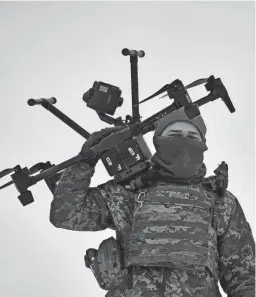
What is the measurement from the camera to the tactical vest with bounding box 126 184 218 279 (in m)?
4.91

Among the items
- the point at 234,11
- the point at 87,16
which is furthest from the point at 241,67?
the point at 87,16

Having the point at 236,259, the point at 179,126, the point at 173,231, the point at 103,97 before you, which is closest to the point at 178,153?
the point at 179,126

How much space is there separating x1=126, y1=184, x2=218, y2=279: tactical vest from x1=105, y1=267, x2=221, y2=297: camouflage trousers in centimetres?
6

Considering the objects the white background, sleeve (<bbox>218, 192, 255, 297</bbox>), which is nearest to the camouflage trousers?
sleeve (<bbox>218, 192, 255, 297</bbox>)

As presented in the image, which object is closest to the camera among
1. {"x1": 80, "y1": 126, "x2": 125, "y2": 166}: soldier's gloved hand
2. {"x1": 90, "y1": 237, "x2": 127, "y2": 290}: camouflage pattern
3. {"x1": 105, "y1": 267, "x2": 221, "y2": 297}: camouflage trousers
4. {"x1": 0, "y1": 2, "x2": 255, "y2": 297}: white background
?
{"x1": 105, "y1": 267, "x2": 221, "y2": 297}: camouflage trousers

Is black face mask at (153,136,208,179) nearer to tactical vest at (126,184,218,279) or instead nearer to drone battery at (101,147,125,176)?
tactical vest at (126,184,218,279)

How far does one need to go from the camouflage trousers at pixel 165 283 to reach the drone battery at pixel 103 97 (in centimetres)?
105

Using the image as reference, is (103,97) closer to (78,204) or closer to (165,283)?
(78,204)

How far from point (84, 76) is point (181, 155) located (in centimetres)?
331

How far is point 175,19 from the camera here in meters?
8.45

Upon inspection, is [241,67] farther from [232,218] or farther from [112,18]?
[232,218]

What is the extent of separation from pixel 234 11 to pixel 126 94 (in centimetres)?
154

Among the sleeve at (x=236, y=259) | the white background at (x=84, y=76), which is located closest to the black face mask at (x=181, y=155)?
the sleeve at (x=236, y=259)

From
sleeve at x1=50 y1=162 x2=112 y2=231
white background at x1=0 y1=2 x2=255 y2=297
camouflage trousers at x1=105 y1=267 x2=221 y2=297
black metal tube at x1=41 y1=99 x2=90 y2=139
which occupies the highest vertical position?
white background at x1=0 y1=2 x2=255 y2=297
